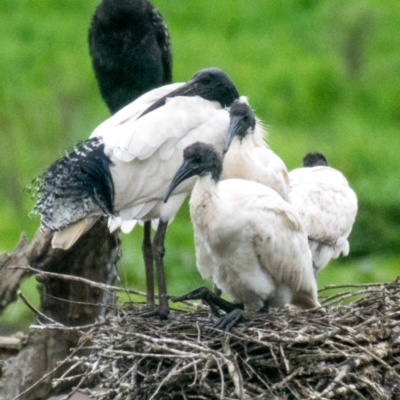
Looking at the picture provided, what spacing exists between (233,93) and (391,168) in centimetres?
737

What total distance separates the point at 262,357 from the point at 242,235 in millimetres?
695

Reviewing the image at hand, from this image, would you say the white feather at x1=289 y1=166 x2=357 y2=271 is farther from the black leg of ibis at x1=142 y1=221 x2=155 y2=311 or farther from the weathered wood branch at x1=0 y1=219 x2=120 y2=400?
the weathered wood branch at x1=0 y1=219 x2=120 y2=400

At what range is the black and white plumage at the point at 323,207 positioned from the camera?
35.0ft

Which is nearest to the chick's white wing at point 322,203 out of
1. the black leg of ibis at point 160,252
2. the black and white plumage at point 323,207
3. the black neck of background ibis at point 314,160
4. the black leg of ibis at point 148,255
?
the black and white plumage at point 323,207

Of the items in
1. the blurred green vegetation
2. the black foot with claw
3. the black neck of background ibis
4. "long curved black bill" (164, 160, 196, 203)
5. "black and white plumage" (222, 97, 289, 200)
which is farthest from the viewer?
the blurred green vegetation

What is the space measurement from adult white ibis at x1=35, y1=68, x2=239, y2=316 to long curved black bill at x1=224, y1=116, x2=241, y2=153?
0.30 feet

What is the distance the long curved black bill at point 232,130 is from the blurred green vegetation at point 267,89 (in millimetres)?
4772

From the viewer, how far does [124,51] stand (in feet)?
37.9

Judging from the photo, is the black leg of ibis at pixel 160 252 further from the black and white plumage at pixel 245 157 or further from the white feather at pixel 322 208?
the white feather at pixel 322 208

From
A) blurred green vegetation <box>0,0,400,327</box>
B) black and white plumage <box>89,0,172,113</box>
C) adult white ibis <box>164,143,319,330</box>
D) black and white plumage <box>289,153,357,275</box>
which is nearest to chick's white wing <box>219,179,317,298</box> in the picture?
adult white ibis <box>164,143,319,330</box>

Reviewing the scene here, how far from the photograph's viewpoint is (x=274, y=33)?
1925cm

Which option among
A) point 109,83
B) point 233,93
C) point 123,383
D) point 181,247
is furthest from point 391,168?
point 123,383

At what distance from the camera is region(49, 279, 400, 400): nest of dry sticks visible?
8484 mm

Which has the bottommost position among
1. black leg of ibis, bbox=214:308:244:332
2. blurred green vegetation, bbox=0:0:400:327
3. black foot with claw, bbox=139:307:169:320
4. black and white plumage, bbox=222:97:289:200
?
blurred green vegetation, bbox=0:0:400:327
